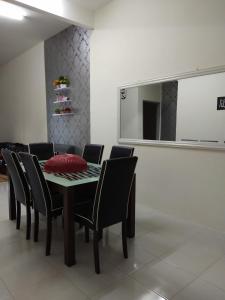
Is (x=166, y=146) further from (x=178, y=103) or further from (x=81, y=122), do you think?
(x=81, y=122)

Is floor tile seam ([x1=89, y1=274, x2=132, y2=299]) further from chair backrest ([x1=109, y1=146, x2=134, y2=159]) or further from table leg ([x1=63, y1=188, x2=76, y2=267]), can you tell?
chair backrest ([x1=109, y1=146, x2=134, y2=159])

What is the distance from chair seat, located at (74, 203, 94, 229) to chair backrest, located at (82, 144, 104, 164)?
41.8 inches

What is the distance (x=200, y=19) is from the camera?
2436 mm

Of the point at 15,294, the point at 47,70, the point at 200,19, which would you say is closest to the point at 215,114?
the point at 200,19

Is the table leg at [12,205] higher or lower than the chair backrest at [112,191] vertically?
lower

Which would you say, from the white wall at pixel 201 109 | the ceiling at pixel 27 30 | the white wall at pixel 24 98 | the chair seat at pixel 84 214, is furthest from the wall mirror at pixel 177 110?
the white wall at pixel 24 98

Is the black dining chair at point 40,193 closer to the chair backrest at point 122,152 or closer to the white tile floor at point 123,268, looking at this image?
the white tile floor at point 123,268

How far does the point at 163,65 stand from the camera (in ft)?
9.27

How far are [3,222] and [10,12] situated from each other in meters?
3.23

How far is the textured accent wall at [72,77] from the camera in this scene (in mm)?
4027

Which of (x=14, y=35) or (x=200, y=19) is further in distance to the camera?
(x=14, y=35)

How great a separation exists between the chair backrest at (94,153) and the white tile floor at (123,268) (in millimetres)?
1012

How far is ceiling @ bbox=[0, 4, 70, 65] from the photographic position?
3.88 meters

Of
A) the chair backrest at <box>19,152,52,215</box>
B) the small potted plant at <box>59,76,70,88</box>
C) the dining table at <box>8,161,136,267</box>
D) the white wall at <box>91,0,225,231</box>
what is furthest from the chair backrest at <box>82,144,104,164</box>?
the small potted plant at <box>59,76,70,88</box>
